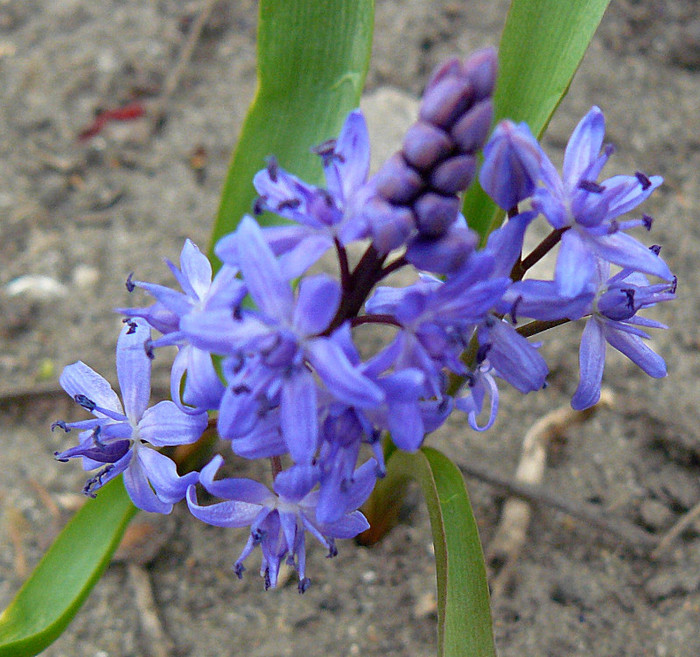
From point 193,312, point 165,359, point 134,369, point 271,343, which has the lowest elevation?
point 165,359

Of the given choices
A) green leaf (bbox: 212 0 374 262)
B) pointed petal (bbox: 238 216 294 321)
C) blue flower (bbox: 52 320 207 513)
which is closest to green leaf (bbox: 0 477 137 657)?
blue flower (bbox: 52 320 207 513)

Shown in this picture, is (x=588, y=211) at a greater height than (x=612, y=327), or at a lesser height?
greater

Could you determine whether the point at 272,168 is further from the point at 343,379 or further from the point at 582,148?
the point at 582,148

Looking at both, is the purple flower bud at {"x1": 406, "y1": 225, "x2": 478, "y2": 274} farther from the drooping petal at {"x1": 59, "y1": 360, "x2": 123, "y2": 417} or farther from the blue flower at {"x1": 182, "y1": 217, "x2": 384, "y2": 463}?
the drooping petal at {"x1": 59, "y1": 360, "x2": 123, "y2": 417}

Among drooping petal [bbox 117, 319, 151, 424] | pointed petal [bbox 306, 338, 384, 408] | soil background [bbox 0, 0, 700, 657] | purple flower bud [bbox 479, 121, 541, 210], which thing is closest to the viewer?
pointed petal [bbox 306, 338, 384, 408]

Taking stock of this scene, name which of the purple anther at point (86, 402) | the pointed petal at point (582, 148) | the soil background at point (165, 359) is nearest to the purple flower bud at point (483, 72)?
the pointed petal at point (582, 148)

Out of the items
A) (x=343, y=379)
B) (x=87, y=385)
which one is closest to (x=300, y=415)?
(x=343, y=379)
